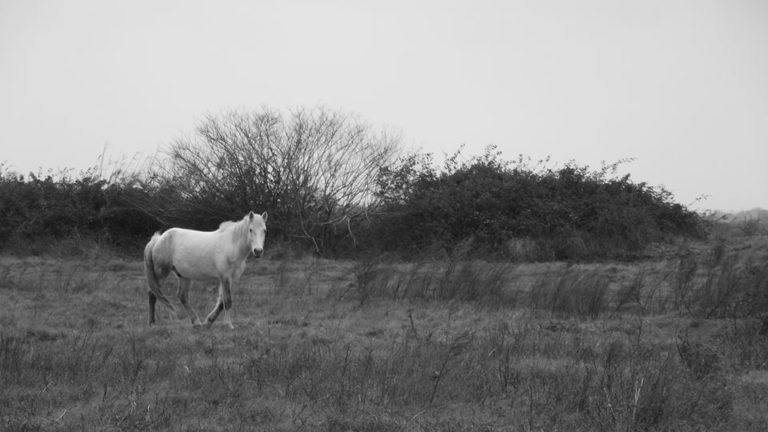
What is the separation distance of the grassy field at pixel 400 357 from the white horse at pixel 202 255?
24.3 inches

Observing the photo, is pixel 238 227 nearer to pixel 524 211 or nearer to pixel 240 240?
pixel 240 240

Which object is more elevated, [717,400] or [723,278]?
[723,278]

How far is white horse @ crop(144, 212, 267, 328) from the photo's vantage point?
404 inches

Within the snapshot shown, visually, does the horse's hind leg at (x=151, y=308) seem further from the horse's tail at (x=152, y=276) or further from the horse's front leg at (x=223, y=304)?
the horse's front leg at (x=223, y=304)

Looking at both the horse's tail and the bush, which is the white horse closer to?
the horse's tail

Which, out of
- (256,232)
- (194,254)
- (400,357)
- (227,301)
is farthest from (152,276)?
(400,357)

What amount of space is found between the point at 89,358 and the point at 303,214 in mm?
16103

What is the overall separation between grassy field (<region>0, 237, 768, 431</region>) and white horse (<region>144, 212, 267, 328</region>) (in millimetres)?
617

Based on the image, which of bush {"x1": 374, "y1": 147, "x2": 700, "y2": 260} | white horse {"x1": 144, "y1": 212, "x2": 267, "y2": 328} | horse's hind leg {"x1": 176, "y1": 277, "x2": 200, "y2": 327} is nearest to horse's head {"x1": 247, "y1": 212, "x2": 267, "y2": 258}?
white horse {"x1": 144, "y1": 212, "x2": 267, "y2": 328}

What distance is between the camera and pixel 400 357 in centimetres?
693

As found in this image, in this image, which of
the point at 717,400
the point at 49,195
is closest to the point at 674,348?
the point at 717,400

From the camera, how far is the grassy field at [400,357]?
5242 millimetres

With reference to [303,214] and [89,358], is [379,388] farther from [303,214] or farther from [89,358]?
[303,214]

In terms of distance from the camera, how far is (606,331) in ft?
30.3
